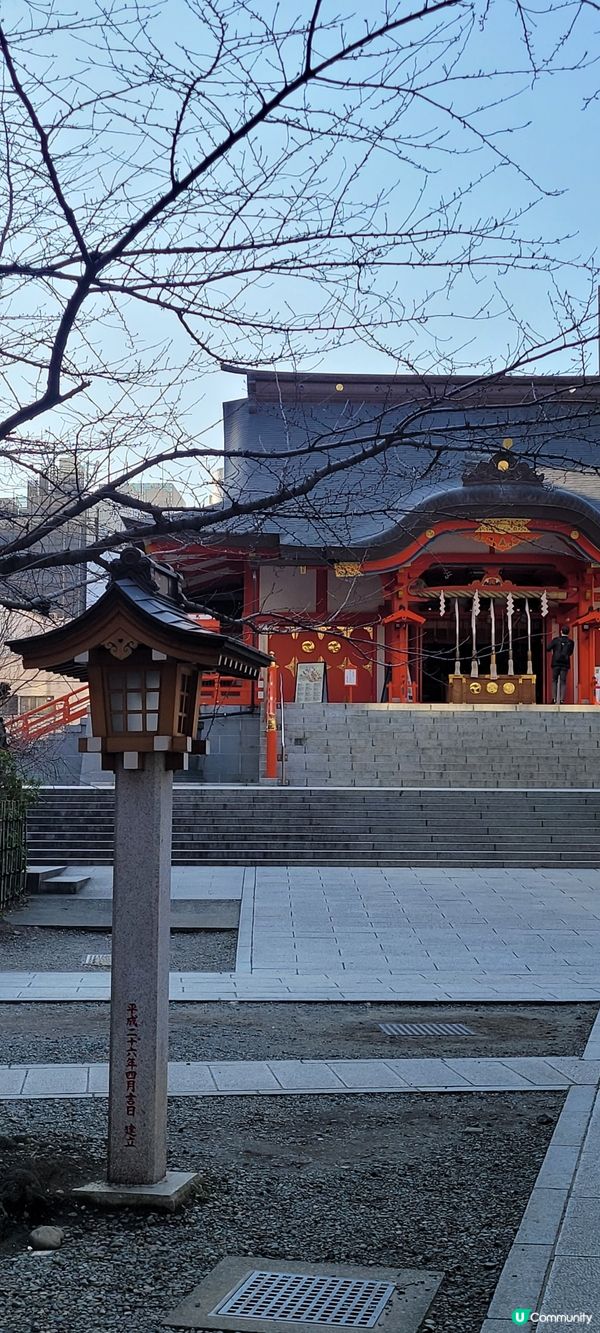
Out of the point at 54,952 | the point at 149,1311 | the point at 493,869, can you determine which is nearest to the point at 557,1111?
the point at 149,1311

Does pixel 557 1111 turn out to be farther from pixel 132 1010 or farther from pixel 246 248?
pixel 246 248

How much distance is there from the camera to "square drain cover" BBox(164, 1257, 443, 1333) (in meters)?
3.55

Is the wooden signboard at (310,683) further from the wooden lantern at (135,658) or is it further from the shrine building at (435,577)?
the wooden lantern at (135,658)

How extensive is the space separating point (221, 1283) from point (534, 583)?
25.8 m

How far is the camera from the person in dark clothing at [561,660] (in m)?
26.3

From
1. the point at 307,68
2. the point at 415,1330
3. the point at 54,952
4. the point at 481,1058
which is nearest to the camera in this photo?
the point at 415,1330

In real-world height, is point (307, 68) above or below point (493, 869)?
above

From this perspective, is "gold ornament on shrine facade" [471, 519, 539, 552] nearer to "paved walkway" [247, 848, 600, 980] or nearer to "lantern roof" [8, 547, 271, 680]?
"paved walkway" [247, 848, 600, 980]

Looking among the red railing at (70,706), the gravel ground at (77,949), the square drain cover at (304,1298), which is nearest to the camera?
the square drain cover at (304,1298)

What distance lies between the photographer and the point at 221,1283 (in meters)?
3.87

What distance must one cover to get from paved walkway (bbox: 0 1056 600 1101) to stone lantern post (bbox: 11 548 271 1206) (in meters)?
1.66

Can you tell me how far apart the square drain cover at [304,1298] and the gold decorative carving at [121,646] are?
89.2 inches

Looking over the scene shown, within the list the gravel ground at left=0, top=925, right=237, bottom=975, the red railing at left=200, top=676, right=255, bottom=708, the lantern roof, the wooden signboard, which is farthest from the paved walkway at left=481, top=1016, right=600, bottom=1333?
the wooden signboard
